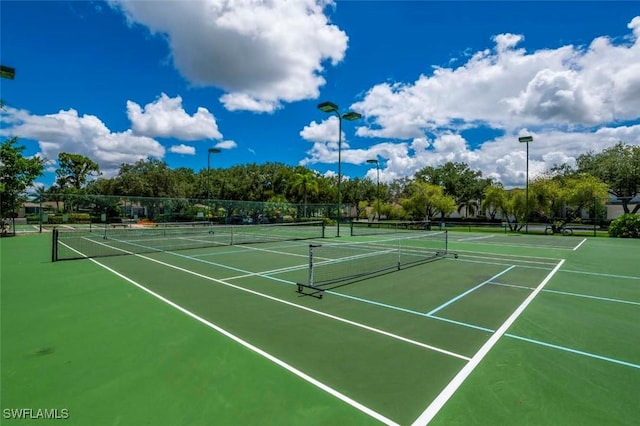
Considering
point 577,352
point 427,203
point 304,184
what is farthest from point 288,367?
point 304,184

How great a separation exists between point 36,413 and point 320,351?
3.33 metres

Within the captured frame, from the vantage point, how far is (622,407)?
3.50 m

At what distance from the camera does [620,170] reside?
47.6m

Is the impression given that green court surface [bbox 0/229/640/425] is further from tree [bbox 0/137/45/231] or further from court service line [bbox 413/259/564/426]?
tree [bbox 0/137/45/231]

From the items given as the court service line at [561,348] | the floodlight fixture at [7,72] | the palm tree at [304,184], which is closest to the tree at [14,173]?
the floodlight fixture at [7,72]

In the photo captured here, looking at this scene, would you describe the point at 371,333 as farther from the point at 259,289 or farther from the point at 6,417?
the point at 6,417

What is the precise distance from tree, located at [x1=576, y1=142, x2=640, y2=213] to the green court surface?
168 ft

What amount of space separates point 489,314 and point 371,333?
111 inches

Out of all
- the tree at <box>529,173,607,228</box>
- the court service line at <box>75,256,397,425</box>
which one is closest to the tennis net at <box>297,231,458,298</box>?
the court service line at <box>75,256,397,425</box>

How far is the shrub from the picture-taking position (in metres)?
25.0

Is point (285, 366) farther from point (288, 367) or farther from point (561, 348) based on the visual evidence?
point (561, 348)

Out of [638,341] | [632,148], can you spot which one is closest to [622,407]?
[638,341]

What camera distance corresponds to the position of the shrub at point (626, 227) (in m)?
25.0

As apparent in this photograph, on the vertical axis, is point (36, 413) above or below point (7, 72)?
below
